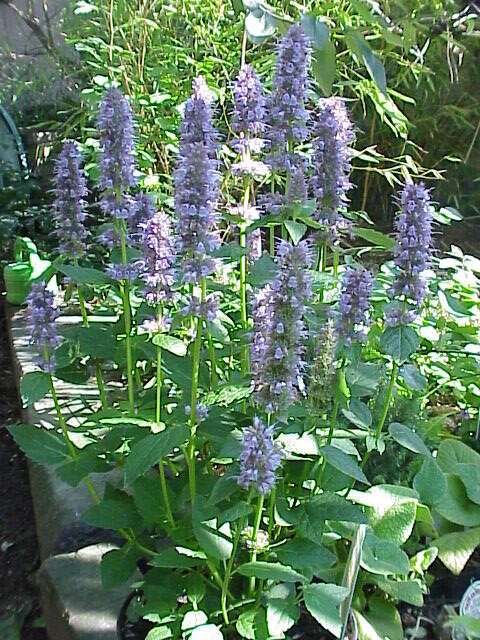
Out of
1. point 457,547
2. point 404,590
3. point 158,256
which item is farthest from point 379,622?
point 158,256

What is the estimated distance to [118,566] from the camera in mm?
1246

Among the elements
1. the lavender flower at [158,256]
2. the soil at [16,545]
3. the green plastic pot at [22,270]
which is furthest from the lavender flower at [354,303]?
the green plastic pot at [22,270]

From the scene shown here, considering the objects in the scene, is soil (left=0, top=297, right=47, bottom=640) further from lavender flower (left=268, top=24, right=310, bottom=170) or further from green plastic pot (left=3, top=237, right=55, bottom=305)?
lavender flower (left=268, top=24, right=310, bottom=170)

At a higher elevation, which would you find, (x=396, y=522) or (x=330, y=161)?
(x=330, y=161)

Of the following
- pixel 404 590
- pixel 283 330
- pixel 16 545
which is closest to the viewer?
pixel 283 330

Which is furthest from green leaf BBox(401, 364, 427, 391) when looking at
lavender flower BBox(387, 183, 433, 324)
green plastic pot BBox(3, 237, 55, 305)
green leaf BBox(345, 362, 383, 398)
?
green plastic pot BBox(3, 237, 55, 305)

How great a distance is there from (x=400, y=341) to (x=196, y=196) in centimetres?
40

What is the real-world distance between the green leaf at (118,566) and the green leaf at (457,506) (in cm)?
63

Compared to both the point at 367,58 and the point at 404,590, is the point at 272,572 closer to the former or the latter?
the point at 404,590

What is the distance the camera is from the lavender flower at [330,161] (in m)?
1.19

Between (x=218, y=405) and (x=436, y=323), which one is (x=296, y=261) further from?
(x=436, y=323)

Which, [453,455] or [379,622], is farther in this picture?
[453,455]

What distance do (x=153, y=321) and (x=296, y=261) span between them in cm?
37

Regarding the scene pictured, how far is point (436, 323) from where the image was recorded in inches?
77.6
